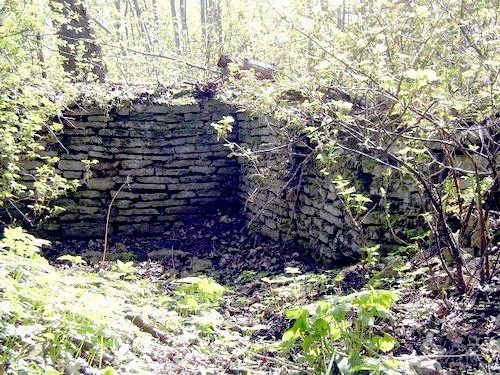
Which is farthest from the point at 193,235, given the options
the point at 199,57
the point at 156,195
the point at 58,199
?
the point at 199,57

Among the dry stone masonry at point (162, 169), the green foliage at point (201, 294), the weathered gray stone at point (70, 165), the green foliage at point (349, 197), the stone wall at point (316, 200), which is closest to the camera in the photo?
the green foliage at point (201, 294)

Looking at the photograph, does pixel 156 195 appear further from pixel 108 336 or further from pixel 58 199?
pixel 108 336

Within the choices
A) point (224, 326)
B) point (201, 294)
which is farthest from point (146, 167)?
point (224, 326)

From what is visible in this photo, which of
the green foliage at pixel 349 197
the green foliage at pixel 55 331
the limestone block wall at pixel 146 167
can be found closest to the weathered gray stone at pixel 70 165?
the limestone block wall at pixel 146 167

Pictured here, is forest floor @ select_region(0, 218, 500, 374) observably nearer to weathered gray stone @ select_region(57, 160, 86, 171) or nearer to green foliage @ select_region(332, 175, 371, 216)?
green foliage @ select_region(332, 175, 371, 216)

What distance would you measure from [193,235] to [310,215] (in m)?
1.85

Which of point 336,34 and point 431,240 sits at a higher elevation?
point 336,34

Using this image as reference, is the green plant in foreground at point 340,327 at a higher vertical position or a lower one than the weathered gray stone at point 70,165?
lower

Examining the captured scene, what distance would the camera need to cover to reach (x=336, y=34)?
331cm

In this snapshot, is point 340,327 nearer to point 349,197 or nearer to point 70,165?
point 349,197

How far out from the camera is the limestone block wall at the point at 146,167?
627 centimetres

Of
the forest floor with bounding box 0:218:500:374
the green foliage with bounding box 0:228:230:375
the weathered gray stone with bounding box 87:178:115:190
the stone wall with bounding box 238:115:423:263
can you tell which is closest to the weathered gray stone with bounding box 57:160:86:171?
the weathered gray stone with bounding box 87:178:115:190

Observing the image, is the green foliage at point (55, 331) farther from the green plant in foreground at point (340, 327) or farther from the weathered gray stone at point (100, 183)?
the weathered gray stone at point (100, 183)

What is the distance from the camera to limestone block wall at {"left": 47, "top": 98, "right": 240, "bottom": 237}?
6270 millimetres
